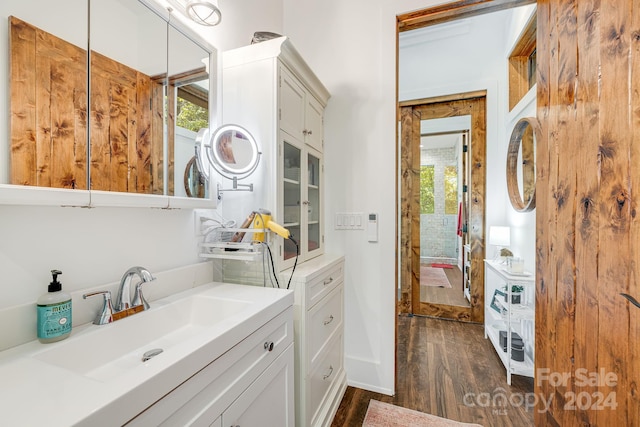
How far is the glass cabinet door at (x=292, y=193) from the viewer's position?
1472 millimetres

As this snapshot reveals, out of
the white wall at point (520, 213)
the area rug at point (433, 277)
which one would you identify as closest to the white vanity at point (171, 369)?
the white wall at point (520, 213)

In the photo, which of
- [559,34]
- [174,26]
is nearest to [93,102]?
[174,26]

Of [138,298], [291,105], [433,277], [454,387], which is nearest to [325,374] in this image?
[454,387]

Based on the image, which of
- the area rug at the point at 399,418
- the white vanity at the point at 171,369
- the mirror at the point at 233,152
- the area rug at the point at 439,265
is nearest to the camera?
the white vanity at the point at 171,369

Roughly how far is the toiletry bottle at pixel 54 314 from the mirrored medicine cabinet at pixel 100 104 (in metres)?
0.26

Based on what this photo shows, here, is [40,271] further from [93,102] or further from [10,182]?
[93,102]

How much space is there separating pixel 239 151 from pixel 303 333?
926 mm

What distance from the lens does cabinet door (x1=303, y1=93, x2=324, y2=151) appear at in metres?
1.70

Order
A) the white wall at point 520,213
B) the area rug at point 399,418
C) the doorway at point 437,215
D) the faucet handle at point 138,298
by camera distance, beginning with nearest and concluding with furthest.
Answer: the faucet handle at point 138,298, the area rug at point 399,418, the white wall at point 520,213, the doorway at point 437,215

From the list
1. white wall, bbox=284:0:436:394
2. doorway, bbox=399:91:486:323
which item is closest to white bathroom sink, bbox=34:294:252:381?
white wall, bbox=284:0:436:394

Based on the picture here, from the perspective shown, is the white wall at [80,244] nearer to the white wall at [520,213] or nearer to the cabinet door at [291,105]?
the cabinet door at [291,105]

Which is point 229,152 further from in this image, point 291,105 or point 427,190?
point 427,190

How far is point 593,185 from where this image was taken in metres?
0.99

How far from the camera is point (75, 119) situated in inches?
33.2
